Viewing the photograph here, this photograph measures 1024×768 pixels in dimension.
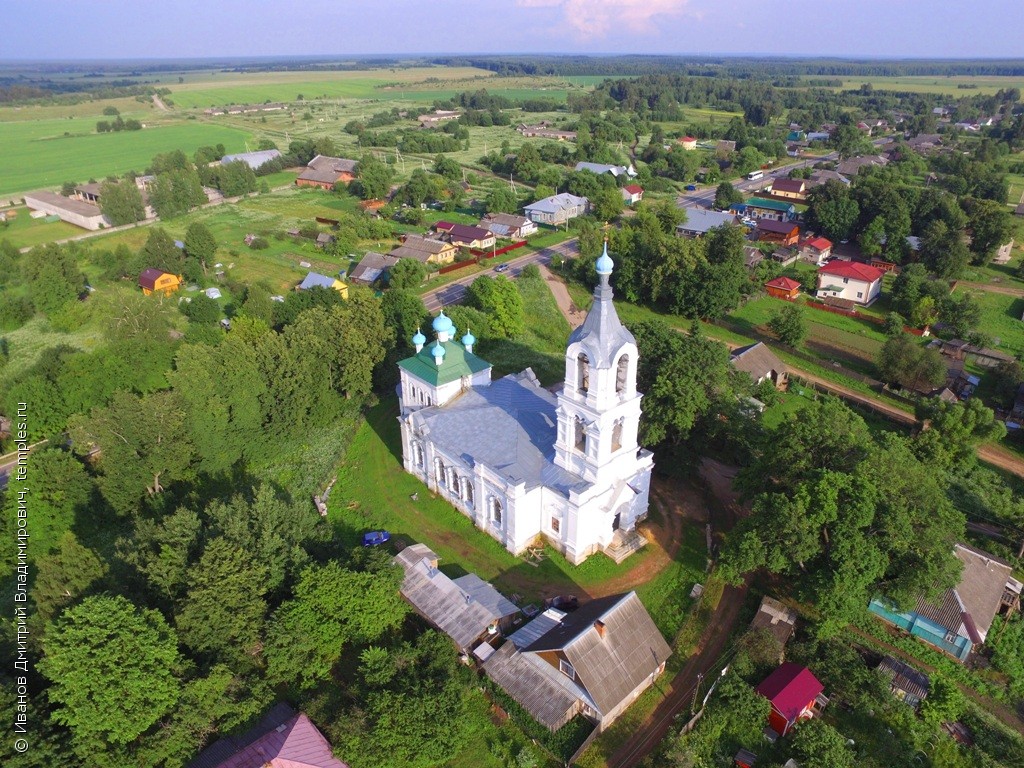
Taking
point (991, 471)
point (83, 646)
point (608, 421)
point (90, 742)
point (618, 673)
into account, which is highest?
point (608, 421)

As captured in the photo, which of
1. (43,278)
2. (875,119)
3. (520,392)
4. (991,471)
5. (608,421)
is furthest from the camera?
(875,119)

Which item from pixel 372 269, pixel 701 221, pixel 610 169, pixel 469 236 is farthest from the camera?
pixel 610 169

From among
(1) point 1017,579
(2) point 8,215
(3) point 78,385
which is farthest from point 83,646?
(2) point 8,215

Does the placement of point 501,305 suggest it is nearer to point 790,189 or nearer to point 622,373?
point 622,373

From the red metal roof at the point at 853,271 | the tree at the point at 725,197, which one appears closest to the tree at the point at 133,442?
the red metal roof at the point at 853,271

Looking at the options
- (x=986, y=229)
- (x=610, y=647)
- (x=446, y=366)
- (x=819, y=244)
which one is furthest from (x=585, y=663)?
(x=986, y=229)

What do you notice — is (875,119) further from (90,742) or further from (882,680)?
(90,742)
